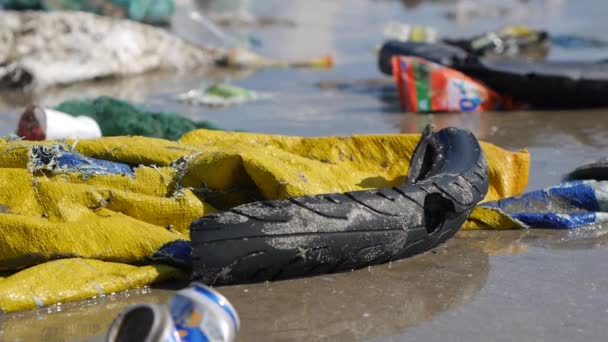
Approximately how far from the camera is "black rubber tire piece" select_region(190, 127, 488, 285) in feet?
10.6

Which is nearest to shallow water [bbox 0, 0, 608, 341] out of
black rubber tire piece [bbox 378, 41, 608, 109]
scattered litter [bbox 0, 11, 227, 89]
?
black rubber tire piece [bbox 378, 41, 608, 109]

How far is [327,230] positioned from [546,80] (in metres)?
3.97

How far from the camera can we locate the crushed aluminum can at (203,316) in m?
2.41

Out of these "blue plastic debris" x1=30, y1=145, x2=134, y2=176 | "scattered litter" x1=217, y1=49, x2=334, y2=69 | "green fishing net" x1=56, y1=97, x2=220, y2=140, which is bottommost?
"scattered litter" x1=217, y1=49, x2=334, y2=69

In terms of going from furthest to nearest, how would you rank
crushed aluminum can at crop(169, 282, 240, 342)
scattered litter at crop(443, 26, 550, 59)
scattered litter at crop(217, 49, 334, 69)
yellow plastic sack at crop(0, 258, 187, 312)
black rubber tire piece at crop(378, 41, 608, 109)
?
1. scattered litter at crop(443, 26, 550, 59)
2. scattered litter at crop(217, 49, 334, 69)
3. black rubber tire piece at crop(378, 41, 608, 109)
4. yellow plastic sack at crop(0, 258, 187, 312)
5. crushed aluminum can at crop(169, 282, 240, 342)

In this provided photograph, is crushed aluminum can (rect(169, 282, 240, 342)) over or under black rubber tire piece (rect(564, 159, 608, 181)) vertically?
over

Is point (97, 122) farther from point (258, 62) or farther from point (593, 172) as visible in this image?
point (258, 62)

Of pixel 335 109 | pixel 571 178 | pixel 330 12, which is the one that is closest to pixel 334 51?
pixel 335 109

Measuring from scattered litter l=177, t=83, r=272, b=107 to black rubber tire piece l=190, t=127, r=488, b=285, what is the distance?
413 centimetres

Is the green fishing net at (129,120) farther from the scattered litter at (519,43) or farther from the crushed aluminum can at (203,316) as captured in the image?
the scattered litter at (519,43)

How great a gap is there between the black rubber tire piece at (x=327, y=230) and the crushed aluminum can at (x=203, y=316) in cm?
77

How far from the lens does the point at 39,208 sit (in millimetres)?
3543

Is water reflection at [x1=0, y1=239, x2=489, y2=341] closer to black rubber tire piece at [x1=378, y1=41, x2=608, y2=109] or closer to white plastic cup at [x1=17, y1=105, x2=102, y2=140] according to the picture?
white plastic cup at [x1=17, y1=105, x2=102, y2=140]

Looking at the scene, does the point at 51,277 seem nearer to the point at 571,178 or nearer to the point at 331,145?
the point at 331,145
